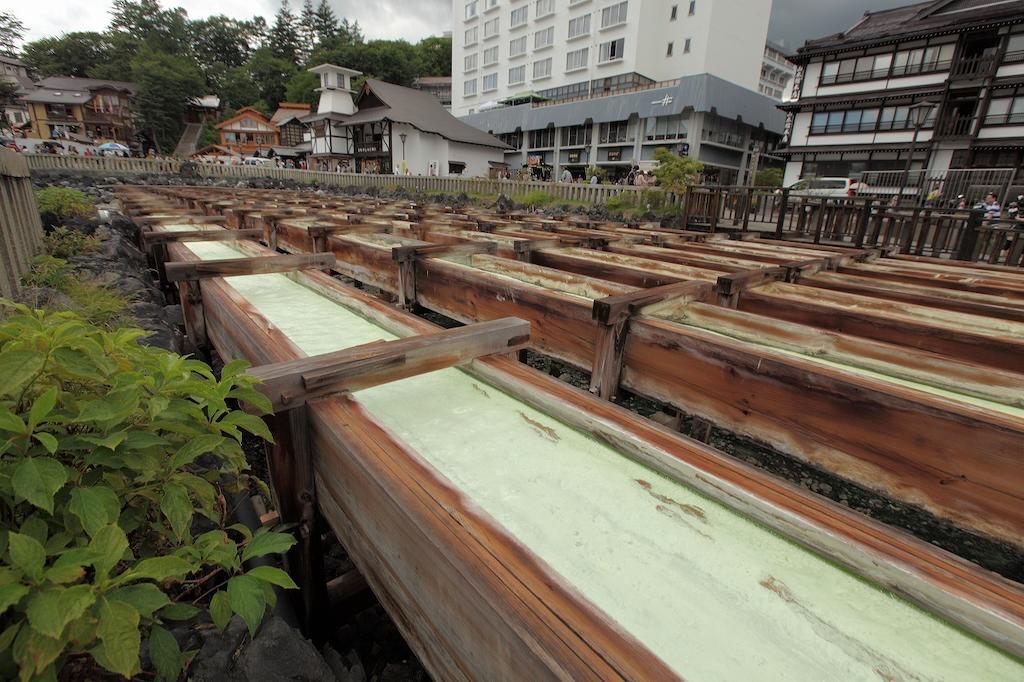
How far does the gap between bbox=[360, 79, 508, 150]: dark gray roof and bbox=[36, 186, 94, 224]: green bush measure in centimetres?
3286

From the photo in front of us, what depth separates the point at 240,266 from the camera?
3971mm

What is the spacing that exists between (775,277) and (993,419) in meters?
2.65

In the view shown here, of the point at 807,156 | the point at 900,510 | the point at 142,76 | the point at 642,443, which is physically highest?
the point at 142,76

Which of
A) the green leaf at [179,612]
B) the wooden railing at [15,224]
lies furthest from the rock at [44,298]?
the green leaf at [179,612]

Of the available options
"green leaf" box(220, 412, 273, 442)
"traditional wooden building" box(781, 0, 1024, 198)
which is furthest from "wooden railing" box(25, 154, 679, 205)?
"traditional wooden building" box(781, 0, 1024, 198)

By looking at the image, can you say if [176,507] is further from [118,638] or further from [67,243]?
[67,243]

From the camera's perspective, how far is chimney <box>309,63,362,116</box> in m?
48.9

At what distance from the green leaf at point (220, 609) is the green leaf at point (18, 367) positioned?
0.66 metres

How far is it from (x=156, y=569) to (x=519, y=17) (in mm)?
66979

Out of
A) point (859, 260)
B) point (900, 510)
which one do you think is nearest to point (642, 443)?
point (900, 510)

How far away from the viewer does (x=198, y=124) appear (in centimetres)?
7025

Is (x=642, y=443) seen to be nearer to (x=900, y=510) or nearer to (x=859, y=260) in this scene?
(x=900, y=510)

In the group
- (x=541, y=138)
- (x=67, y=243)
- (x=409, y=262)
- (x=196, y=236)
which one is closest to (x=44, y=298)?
(x=196, y=236)

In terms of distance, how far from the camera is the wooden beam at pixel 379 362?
1.69m
